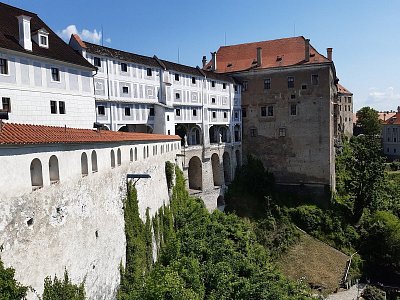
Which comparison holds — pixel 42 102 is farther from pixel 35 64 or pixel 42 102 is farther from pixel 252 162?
pixel 252 162

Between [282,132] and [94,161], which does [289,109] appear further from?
[94,161]

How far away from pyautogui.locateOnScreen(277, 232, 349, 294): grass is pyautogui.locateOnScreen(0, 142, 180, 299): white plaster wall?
1918 centimetres

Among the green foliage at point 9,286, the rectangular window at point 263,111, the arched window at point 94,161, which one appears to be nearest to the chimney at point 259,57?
the rectangular window at point 263,111

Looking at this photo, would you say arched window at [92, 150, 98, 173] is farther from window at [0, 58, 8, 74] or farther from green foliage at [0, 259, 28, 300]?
window at [0, 58, 8, 74]

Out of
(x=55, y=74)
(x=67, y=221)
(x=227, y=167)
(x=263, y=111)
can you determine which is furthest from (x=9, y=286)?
(x=263, y=111)

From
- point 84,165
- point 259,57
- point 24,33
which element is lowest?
point 84,165

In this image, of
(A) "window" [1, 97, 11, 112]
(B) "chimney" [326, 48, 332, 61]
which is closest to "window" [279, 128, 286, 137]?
(B) "chimney" [326, 48, 332, 61]

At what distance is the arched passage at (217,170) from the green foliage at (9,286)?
31.4 meters

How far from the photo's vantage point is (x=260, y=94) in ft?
139

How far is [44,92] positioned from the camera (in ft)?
61.5

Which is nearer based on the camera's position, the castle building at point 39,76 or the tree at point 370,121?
the castle building at point 39,76

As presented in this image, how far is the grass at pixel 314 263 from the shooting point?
1111 inches

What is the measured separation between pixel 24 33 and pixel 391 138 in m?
74.8

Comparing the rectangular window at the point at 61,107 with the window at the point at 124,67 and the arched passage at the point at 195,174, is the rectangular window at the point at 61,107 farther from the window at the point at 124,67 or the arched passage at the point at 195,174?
the arched passage at the point at 195,174
